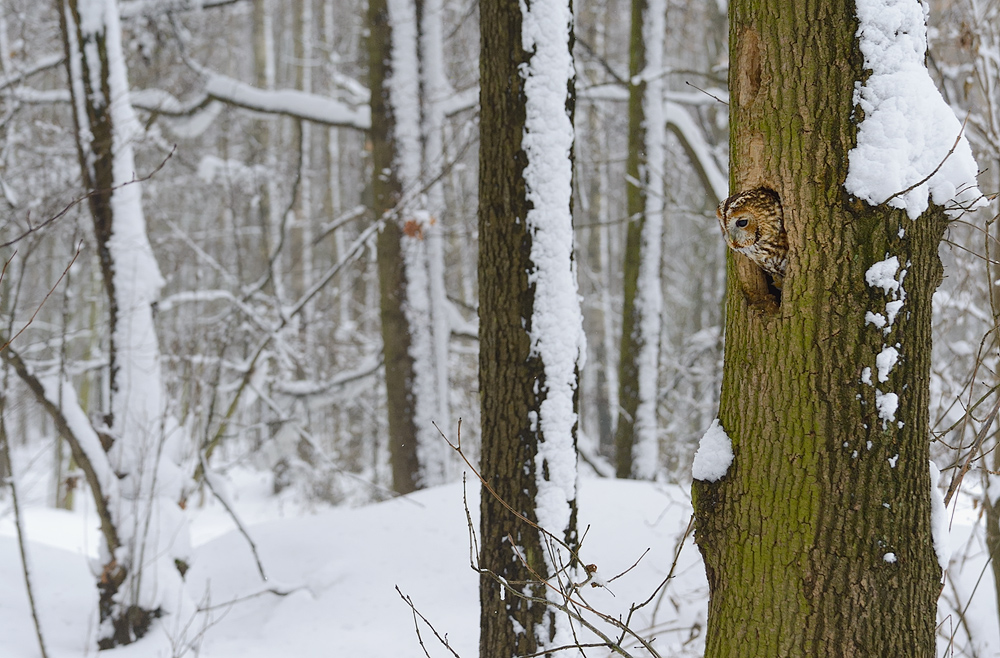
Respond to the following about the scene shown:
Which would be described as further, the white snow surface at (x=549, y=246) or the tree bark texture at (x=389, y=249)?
the tree bark texture at (x=389, y=249)

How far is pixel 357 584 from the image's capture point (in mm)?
4266

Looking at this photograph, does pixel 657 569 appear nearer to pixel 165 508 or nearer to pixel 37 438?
pixel 165 508

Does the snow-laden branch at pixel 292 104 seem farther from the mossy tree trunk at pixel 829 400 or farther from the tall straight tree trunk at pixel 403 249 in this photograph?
the mossy tree trunk at pixel 829 400

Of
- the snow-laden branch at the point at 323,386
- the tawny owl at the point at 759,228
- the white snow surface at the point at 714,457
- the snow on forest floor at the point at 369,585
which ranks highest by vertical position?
the tawny owl at the point at 759,228

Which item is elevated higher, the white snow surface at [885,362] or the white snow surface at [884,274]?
the white snow surface at [884,274]

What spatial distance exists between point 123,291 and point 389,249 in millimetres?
2241

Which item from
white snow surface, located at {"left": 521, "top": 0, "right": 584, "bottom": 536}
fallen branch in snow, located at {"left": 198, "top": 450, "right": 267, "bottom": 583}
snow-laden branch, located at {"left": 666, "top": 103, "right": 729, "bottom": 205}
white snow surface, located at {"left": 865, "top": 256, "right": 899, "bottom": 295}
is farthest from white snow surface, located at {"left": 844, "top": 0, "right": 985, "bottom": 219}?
snow-laden branch, located at {"left": 666, "top": 103, "right": 729, "bottom": 205}

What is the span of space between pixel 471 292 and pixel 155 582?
9833 millimetres

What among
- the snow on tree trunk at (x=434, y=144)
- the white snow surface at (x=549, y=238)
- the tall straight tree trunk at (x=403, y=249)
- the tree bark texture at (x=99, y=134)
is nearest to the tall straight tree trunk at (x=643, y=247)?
the snow on tree trunk at (x=434, y=144)

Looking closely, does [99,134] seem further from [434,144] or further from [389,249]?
[434,144]

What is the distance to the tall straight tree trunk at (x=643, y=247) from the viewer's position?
6.46 metres

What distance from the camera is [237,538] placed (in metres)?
5.21

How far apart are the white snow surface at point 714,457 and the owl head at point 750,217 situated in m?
0.45

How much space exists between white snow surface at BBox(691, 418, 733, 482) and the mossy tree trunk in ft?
0.22
